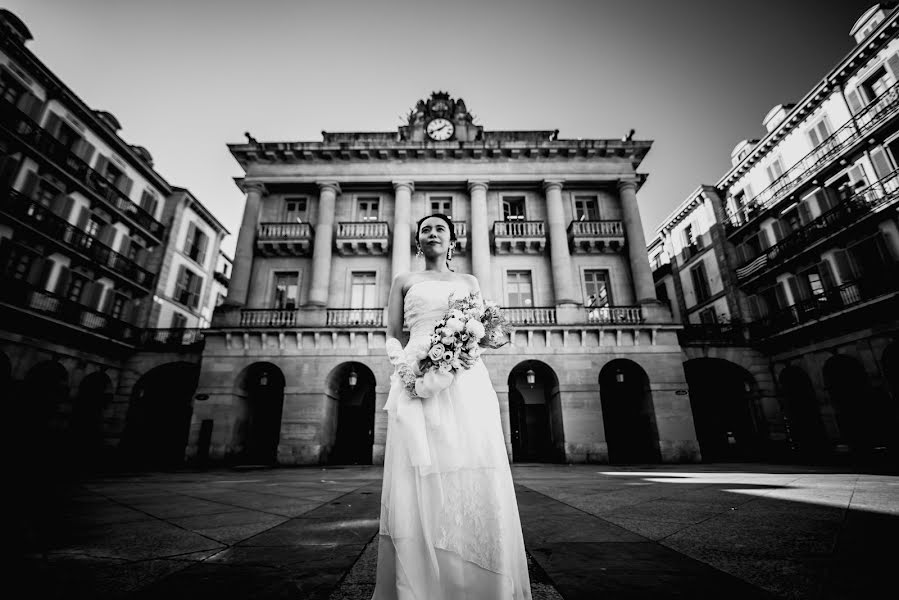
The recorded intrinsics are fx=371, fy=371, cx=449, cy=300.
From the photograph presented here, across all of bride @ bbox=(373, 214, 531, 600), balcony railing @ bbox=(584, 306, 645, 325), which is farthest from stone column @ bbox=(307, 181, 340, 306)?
bride @ bbox=(373, 214, 531, 600)

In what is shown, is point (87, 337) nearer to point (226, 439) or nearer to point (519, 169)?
point (226, 439)

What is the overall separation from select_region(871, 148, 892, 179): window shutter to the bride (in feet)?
73.3

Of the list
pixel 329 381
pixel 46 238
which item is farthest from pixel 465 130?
→ pixel 46 238

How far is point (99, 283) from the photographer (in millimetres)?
18672

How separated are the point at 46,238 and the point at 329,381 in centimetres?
1374

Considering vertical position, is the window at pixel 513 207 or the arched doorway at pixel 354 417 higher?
the window at pixel 513 207

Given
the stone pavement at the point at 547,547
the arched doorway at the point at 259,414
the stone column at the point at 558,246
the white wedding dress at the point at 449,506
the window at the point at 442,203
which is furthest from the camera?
the window at the point at 442,203

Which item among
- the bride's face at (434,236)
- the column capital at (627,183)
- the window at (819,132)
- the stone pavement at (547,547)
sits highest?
the window at (819,132)

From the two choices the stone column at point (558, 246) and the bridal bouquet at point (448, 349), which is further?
the stone column at point (558, 246)

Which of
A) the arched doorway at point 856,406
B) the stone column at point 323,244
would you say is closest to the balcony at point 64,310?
the stone column at point 323,244

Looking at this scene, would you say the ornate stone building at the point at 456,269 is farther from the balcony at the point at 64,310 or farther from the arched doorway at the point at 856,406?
the arched doorway at the point at 856,406

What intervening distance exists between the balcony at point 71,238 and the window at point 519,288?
20.2 meters

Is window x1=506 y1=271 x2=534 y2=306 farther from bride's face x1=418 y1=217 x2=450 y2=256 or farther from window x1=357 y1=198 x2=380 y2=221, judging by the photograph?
bride's face x1=418 y1=217 x2=450 y2=256

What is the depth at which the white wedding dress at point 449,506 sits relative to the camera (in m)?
1.84
